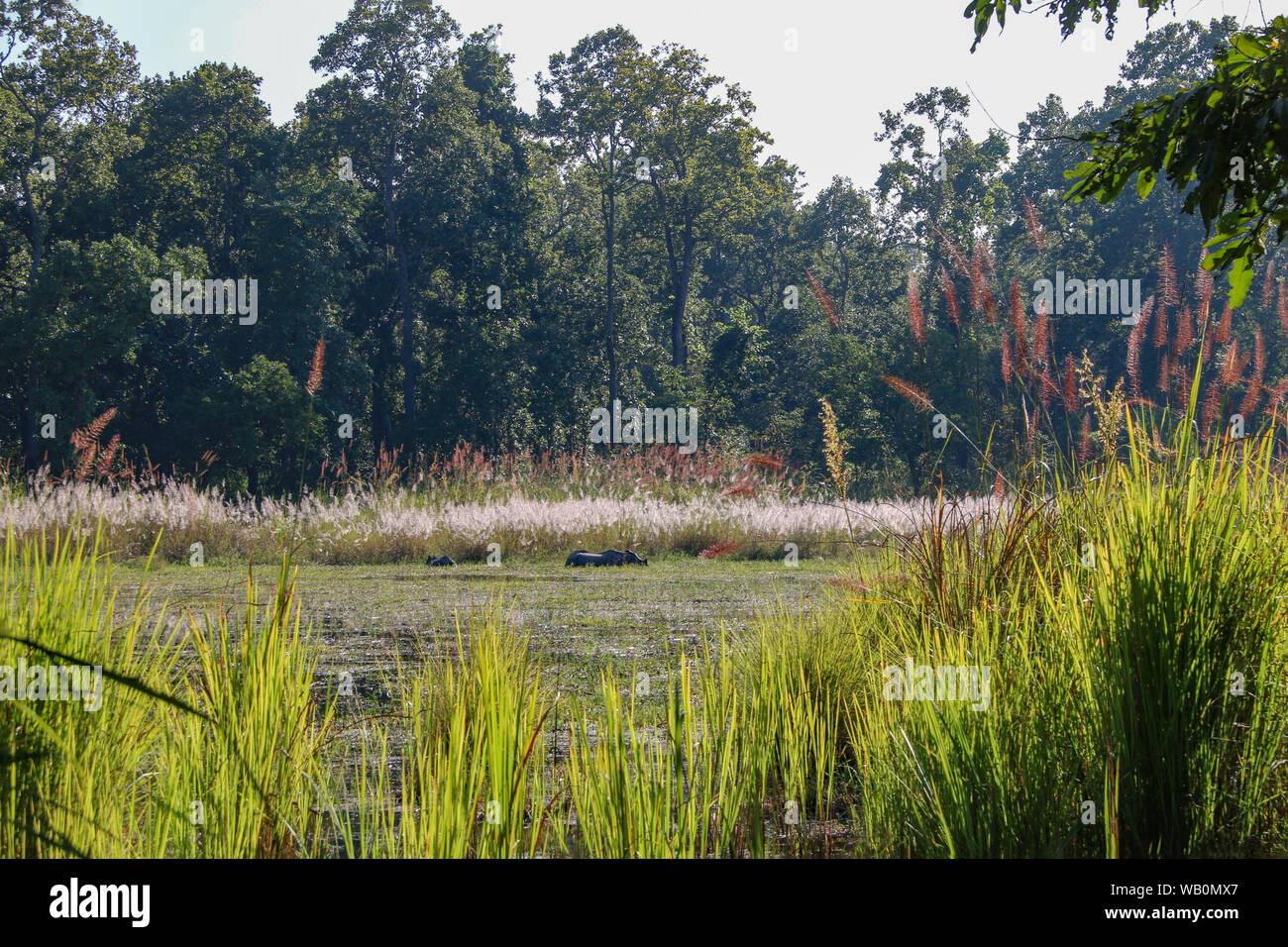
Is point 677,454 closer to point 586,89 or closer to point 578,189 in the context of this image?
point 586,89

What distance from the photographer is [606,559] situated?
35.1 feet

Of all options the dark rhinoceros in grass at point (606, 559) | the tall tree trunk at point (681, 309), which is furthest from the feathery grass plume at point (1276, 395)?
the tall tree trunk at point (681, 309)

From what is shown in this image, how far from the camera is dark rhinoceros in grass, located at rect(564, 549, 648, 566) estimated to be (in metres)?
10.7

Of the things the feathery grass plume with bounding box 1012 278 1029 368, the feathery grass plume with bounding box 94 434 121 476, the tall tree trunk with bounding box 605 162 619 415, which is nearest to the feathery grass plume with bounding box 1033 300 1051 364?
the feathery grass plume with bounding box 1012 278 1029 368

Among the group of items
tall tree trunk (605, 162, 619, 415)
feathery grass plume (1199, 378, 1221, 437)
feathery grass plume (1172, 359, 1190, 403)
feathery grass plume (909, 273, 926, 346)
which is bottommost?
feathery grass plume (1199, 378, 1221, 437)

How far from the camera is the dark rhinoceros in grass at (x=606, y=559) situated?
10664mm

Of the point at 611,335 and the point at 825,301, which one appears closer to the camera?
the point at 825,301

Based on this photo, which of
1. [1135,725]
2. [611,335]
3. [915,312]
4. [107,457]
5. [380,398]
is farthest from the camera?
[611,335]

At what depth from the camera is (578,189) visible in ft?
120

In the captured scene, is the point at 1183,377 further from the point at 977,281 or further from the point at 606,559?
the point at 606,559

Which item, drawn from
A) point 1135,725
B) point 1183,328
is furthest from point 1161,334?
point 1135,725

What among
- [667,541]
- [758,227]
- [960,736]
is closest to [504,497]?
[667,541]

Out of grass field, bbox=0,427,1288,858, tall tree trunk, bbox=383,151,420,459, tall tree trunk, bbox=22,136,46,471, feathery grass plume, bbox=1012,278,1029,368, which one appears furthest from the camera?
tall tree trunk, bbox=383,151,420,459

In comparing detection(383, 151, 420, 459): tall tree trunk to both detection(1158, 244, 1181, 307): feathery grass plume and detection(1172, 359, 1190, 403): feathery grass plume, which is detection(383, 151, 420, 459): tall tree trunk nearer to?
detection(1158, 244, 1181, 307): feathery grass plume
